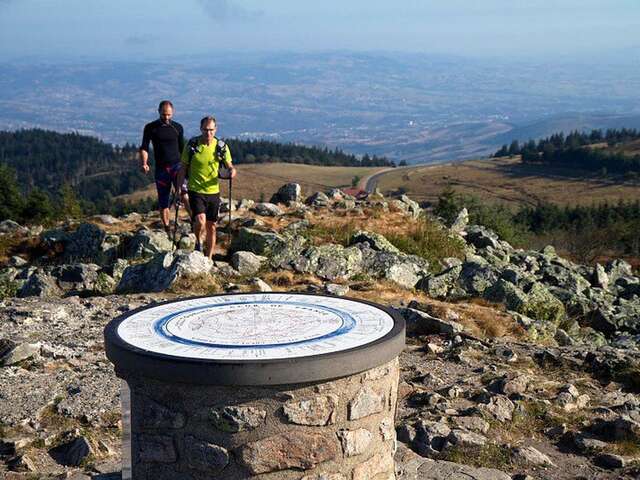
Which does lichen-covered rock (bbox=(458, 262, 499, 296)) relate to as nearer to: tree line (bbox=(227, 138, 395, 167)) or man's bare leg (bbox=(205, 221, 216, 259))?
man's bare leg (bbox=(205, 221, 216, 259))

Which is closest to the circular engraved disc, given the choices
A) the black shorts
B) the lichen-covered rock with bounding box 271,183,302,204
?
the black shorts

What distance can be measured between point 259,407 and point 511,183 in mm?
100800

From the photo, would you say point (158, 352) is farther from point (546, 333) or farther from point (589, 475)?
point (546, 333)

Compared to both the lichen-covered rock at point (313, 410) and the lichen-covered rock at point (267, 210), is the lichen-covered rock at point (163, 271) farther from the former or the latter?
the lichen-covered rock at point (313, 410)

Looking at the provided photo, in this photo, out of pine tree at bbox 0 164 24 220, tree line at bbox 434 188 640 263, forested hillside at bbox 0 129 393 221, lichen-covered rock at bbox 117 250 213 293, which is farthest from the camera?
forested hillside at bbox 0 129 393 221

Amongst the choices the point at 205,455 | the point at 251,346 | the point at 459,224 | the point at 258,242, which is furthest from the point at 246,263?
the point at 459,224

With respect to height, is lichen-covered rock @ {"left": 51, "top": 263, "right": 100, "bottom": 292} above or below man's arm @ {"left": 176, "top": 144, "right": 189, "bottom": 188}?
below

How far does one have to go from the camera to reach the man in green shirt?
37.1 ft

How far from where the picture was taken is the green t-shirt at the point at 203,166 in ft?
37.1

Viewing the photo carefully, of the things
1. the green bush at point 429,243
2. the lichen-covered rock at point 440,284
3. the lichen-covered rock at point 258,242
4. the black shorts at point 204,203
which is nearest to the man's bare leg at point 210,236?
the black shorts at point 204,203

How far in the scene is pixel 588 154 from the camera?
104312mm

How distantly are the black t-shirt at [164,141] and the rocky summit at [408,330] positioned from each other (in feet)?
4.70

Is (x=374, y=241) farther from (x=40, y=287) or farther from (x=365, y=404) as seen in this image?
(x=365, y=404)

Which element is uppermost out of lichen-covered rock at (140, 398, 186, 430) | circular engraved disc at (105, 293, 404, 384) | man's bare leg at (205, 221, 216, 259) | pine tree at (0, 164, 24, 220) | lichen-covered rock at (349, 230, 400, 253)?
circular engraved disc at (105, 293, 404, 384)
